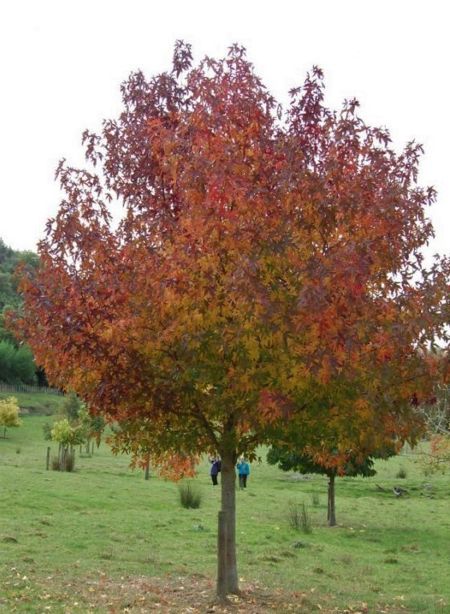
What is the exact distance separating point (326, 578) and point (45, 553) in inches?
213

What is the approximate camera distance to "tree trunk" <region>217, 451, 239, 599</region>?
10258 millimetres

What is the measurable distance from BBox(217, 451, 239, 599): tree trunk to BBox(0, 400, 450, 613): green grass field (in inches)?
11.8

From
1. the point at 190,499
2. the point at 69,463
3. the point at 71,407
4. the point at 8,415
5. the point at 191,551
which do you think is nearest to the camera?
the point at 191,551

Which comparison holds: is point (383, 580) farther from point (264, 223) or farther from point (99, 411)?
point (264, 223)

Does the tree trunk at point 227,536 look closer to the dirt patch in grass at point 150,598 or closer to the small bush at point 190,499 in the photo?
the dirt patch in grass at point 150,598

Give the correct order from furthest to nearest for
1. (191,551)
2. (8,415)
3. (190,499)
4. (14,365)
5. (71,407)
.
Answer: (14,365)
(71,407)
(8,415)
(190,499)
(191,551)

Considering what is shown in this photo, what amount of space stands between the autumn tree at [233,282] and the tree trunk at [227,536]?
1.1 inches

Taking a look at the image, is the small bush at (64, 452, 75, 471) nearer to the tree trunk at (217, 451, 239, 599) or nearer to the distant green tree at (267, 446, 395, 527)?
the distant green tree at (267, 446, 395, 527)

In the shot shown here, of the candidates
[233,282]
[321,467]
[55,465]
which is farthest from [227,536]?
[55,465]

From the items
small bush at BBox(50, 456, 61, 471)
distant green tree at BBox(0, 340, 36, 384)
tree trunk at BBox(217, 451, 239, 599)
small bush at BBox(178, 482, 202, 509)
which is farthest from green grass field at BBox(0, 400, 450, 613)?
distant green tree at BBox(0, 340, 36, 384)

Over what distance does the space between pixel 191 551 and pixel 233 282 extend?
969 cm

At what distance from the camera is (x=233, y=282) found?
24.9ft

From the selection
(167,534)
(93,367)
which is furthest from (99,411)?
(167,534)

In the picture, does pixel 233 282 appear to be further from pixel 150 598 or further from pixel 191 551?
pixel 191 551
